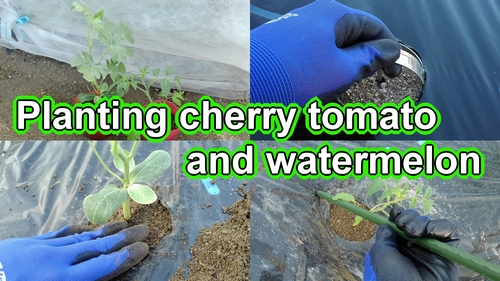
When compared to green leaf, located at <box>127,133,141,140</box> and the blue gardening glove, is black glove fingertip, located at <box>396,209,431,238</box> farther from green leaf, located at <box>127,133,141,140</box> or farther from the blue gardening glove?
green leaf, located at <box>127,133,141,140</box>

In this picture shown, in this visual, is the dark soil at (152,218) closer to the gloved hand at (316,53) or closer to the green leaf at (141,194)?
the green leaf at (141,194)

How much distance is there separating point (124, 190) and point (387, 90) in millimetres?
871

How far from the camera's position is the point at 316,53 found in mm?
1114

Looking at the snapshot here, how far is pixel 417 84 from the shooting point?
122 centimetres

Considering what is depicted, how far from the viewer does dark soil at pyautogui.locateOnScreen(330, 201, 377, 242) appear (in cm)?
112

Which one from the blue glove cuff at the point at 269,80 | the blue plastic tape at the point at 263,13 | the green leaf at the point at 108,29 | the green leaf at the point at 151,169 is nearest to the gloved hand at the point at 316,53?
the blue glove cuff at the point at 269,80

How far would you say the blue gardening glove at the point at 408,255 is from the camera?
77 cm

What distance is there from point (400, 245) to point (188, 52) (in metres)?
0.98

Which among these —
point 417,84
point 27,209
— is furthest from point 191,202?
point 417,84

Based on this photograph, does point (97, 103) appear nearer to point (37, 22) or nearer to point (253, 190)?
point (37, 22)

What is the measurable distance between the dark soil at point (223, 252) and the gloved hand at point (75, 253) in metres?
0.15

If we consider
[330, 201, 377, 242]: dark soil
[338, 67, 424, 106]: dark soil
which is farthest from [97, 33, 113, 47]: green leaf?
[330, 201, 377, 242]: dark soil

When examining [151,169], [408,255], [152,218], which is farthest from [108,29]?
[408,255]

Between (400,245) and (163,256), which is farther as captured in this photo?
(163,256)
